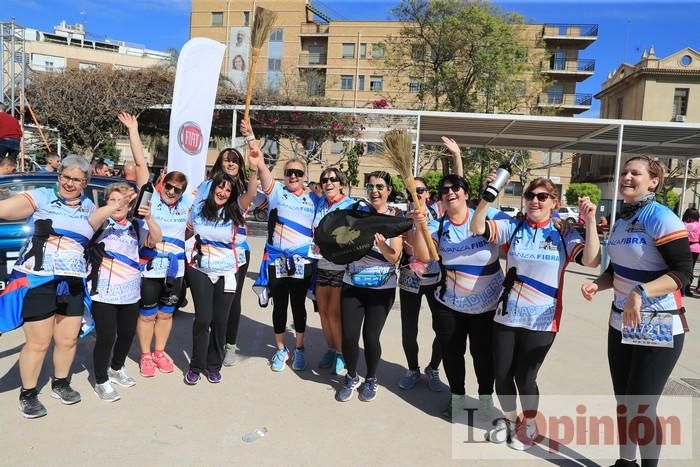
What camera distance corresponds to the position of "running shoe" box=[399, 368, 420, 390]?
4117 millimetres

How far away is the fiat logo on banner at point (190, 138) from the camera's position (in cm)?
602

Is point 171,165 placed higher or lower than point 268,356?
higher

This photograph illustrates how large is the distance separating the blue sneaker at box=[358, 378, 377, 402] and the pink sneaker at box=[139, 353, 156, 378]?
1739 millimetres

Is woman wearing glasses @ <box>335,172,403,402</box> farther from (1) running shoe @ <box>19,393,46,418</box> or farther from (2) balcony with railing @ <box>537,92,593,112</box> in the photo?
(2) balcony with railing @ <box>537,92,593,112</box>

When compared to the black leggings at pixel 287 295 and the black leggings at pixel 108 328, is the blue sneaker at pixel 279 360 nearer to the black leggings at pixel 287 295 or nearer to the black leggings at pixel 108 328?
the black leggings at pixel 287 295

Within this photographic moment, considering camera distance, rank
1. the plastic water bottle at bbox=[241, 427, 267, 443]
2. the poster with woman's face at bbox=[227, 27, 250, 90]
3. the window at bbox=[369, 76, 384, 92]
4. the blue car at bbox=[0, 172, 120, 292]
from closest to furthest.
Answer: the plastic water bottle at bbox=[241, 427, 267, 443], the blue car at bbox=[0, 172, 120, 292], the poster with woman's face at bbox=[227, 27, 250, 90], the window at bbox=[369, 76, 384, 92]

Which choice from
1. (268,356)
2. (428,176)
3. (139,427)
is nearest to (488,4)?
(428,176)

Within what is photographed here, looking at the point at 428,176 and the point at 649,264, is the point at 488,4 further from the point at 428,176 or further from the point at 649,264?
the point at 649,264

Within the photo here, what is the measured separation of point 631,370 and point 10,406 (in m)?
4.00

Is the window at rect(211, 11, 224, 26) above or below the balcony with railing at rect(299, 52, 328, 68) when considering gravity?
above

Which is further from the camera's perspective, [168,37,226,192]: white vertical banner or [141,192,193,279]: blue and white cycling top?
[168,37,226,192]: white vertical banner

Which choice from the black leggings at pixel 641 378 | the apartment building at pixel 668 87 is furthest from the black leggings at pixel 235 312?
the apartment building at pixel 668 87

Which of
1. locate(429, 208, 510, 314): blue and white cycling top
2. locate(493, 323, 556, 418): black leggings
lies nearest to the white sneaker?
locate(429, 208, 510, 314): blue and white cycling top

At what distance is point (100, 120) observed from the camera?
1178 cm
